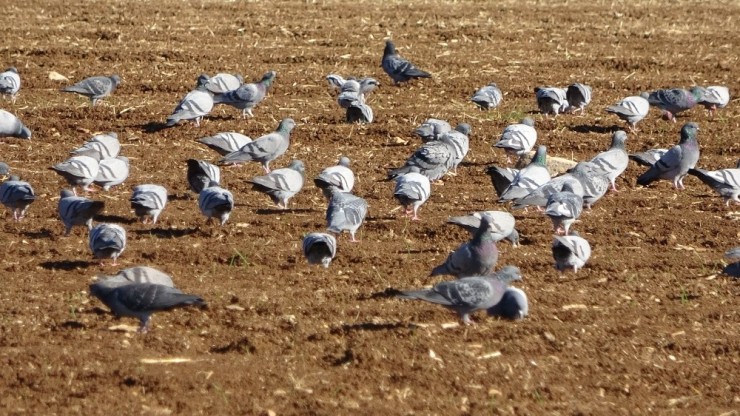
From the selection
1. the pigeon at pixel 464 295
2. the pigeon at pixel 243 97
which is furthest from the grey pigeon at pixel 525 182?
the pigeon at pixel 243 97

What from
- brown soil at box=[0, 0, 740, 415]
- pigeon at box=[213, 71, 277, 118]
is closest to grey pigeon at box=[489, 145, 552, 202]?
brown soil at box=[0, 0, 740, 415]

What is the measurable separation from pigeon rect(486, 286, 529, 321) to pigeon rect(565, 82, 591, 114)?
8.82 metres

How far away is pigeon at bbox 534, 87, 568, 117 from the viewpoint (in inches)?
704

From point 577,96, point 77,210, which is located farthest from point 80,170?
point 577,96

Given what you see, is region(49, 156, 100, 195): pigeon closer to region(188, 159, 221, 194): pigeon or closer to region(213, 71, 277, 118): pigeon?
region(188, 159, 221, 194): pigeon

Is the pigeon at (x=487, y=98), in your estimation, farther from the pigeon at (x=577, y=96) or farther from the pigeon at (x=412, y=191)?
the pigeon at (x=412, y=191)

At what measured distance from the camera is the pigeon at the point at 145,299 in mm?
8969

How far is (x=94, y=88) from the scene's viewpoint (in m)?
18.2

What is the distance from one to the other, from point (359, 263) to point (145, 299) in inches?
108

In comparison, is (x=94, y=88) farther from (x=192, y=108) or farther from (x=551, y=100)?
(x=551, y=100)

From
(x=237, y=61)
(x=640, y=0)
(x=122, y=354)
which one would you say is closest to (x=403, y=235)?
(x=122, y=354)

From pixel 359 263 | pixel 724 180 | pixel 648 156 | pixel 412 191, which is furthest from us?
pixel 648 156

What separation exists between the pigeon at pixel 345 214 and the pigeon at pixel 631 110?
606 centimetres

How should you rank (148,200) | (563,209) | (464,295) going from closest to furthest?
(464,295)
(563,209)
(148,200)
